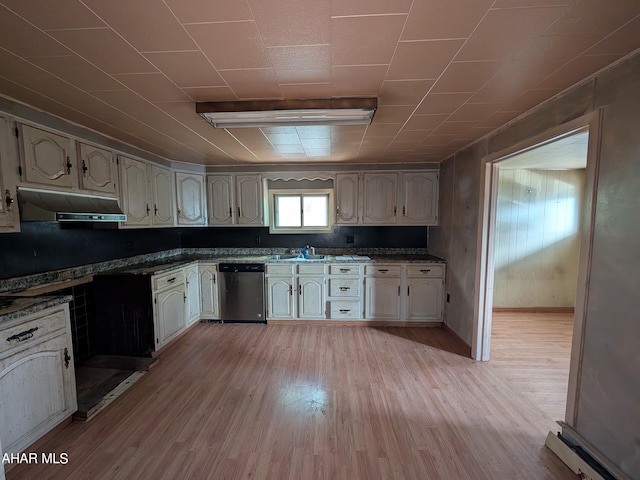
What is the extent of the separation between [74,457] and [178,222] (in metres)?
2.60

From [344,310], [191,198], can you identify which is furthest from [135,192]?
[344,310]

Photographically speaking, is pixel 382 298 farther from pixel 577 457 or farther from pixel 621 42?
pixel 621 42

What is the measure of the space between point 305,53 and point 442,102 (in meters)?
1.08

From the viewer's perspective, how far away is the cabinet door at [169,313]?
2922 mm

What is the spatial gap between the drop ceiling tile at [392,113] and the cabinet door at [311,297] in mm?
2173

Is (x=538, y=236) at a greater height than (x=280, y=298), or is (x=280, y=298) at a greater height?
(x=538, y=236)

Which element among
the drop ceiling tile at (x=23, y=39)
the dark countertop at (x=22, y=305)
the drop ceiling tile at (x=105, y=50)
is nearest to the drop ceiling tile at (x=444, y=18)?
the drop ceiling tile at (x=105, y=50)

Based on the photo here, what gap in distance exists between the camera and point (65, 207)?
2162 mm

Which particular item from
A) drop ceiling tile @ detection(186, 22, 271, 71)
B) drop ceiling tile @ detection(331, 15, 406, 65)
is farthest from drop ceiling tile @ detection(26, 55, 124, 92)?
drop ceiling tile @ detection(331, 15, 406, 65)

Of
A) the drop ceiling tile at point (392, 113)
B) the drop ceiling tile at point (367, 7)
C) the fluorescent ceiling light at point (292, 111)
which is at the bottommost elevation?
the fluorescent ceiling light at point (292, 111)

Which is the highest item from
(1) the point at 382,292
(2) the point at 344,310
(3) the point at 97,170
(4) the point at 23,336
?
(3) the point at 97,170

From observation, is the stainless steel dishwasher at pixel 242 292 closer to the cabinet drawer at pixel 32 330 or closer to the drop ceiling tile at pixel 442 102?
the cabinet drawer at pixel 32 330

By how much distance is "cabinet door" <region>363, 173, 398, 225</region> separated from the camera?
3.91 metres

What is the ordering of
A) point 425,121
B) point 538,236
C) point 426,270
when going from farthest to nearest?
point 538,236, point 426,270, point 425,121
